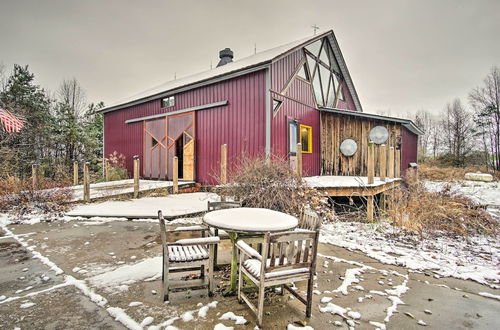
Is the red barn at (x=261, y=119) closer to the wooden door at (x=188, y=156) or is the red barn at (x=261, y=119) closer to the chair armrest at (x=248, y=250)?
the wooden door at (x=188, y=156)

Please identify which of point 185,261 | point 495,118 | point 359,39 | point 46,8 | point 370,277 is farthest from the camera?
point 495,118

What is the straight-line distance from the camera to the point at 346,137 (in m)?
10.3

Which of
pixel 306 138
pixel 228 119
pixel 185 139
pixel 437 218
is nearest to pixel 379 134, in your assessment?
pixel 306 138

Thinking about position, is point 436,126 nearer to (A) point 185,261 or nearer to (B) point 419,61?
(B) point 419,61

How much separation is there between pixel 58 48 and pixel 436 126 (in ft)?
121

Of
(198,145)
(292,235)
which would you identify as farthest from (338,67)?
(292,235)

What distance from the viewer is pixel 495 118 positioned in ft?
63.9

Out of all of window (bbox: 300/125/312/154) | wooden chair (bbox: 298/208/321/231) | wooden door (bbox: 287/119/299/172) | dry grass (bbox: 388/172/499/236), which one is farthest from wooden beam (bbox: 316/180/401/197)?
wooden chair (bbox: 298/208/321/231)

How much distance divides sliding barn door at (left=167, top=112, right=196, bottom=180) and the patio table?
6.84 m

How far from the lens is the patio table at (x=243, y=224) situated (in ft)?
7.54

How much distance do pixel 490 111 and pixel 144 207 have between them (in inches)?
1028

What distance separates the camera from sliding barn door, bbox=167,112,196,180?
9.38 meters

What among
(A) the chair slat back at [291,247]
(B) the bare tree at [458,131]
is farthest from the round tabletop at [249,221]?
(B) the bare tree at [458,131]

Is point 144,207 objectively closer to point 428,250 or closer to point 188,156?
point 188,156
